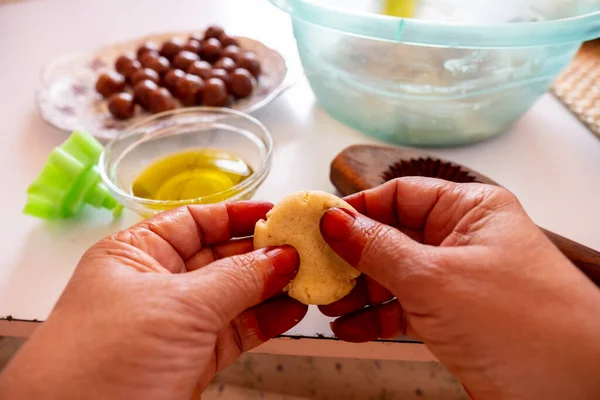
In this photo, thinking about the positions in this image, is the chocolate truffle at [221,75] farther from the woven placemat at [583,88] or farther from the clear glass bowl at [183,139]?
the woven placemat at [583,88]

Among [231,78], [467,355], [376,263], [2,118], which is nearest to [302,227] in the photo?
[376,263]

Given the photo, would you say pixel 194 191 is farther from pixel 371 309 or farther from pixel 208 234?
pixel 371 309

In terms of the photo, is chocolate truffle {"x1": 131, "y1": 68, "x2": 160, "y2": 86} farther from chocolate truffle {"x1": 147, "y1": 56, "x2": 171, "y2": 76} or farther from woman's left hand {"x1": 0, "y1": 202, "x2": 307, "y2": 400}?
woman's left hand {"x1": 0, "y1": 202, "x2": 307, "y2": 400}

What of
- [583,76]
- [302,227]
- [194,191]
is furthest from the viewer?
[583,76]

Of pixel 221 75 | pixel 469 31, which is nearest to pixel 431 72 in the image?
pixel 469 31

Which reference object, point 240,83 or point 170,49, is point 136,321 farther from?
point 170,49

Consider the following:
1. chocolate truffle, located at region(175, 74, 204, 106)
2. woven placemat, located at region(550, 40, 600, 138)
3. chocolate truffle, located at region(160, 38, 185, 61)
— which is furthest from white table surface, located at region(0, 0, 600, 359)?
chocolate truffle, located at region(160, 38, 185, 61)
